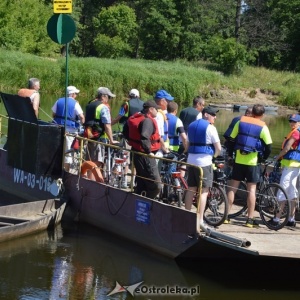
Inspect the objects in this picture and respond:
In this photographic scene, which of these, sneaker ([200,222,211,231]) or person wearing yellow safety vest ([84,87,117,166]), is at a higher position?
person wearing yellow safety vest ([84,87,117,166])

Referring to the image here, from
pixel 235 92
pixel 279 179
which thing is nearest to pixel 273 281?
pixel 279 179

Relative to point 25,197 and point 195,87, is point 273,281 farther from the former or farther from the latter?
point 195,87

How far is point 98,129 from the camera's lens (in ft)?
41.5

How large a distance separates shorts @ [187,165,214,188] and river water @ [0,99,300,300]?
106 centimetres

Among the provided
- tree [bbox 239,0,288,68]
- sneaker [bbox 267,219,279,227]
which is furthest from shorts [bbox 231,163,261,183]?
tree [bbox 239,0,288,68]

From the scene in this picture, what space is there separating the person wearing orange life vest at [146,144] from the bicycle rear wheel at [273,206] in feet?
4.92

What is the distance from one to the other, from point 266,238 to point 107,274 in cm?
212

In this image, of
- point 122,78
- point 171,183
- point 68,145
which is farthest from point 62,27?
point 122,78

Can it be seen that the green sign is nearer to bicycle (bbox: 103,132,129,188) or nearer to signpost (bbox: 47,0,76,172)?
signpost (bbox: 47,0,76,172)

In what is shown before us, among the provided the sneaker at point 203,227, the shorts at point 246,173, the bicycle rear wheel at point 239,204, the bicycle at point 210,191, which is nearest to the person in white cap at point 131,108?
the bicycle at point 210,191

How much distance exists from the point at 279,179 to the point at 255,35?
50464 millimetres

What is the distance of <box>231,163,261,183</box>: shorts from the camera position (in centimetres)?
1065

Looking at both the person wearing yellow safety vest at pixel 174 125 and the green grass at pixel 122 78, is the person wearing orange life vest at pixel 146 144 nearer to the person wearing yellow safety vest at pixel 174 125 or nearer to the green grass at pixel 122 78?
the person wearing yellow safety vest at pixel 174 125

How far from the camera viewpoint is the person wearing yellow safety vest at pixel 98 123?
1241cm
